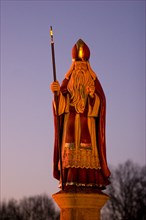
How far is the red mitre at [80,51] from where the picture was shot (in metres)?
21.9

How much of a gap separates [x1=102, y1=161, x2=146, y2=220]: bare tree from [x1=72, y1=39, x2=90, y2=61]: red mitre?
26.3 meters

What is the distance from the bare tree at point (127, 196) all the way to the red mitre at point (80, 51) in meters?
26.3

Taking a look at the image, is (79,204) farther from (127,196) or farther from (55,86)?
(127,196)

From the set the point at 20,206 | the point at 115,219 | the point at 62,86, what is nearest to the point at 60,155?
the point at 62,86

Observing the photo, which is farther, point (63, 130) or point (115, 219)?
point (115, 219)

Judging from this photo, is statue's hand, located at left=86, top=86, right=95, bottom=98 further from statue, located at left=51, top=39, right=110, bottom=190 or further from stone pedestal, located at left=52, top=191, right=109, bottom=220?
stone pedestal, located at left=52, top=191, right=109, bottom=220

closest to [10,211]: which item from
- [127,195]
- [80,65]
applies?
[127,195]

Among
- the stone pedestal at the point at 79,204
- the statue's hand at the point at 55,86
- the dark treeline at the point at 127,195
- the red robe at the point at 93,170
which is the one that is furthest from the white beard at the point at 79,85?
the dark treeline at the point at 127,195

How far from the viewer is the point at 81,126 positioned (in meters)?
21.3

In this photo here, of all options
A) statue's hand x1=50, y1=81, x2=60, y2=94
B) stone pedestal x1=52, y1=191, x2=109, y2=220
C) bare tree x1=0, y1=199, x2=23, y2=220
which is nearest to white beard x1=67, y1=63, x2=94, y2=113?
statue's hand x1=50, y1=81, x2=60, y2=94

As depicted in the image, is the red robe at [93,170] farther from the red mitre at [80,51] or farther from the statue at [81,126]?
the red mitre at [80,51]

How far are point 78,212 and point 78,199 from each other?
388mm

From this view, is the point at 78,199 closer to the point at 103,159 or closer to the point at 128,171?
the point at 103,159

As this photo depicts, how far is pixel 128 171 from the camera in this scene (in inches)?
1939
